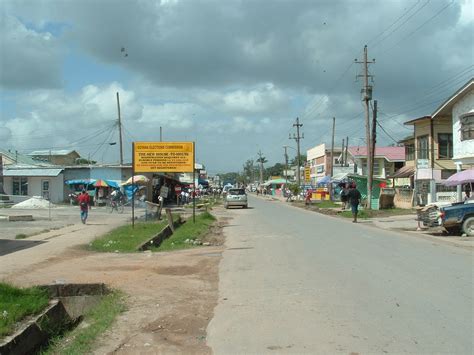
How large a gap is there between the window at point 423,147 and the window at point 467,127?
9.41 meters

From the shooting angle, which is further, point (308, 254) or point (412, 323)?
point (308, 254)

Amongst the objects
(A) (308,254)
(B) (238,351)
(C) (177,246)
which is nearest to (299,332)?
(B) (238,351)

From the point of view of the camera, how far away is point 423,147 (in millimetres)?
42312

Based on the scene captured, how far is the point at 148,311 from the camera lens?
7840 mm

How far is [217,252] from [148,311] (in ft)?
24.7

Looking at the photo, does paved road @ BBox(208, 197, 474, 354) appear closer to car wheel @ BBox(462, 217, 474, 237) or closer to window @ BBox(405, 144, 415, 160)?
car wheel @ BBox(462, 217, 474, 237)

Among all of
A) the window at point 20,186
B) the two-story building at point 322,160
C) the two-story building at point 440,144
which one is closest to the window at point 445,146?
the two-story building at point 440,144

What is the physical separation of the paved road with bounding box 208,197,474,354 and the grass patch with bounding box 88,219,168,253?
11.6 feet

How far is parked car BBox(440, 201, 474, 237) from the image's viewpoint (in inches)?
741

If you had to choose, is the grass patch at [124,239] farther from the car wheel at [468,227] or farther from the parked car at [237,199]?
the parked car at [237,199]

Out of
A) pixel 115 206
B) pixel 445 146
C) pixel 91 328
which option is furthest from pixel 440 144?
pixel 91 328

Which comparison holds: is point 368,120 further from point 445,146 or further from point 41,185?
point 41,185

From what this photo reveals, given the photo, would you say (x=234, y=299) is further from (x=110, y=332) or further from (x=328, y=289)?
(x=110, y=332)

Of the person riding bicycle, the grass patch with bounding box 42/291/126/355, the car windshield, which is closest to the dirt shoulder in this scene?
the grass patch with bounding box 42/291/126/355
